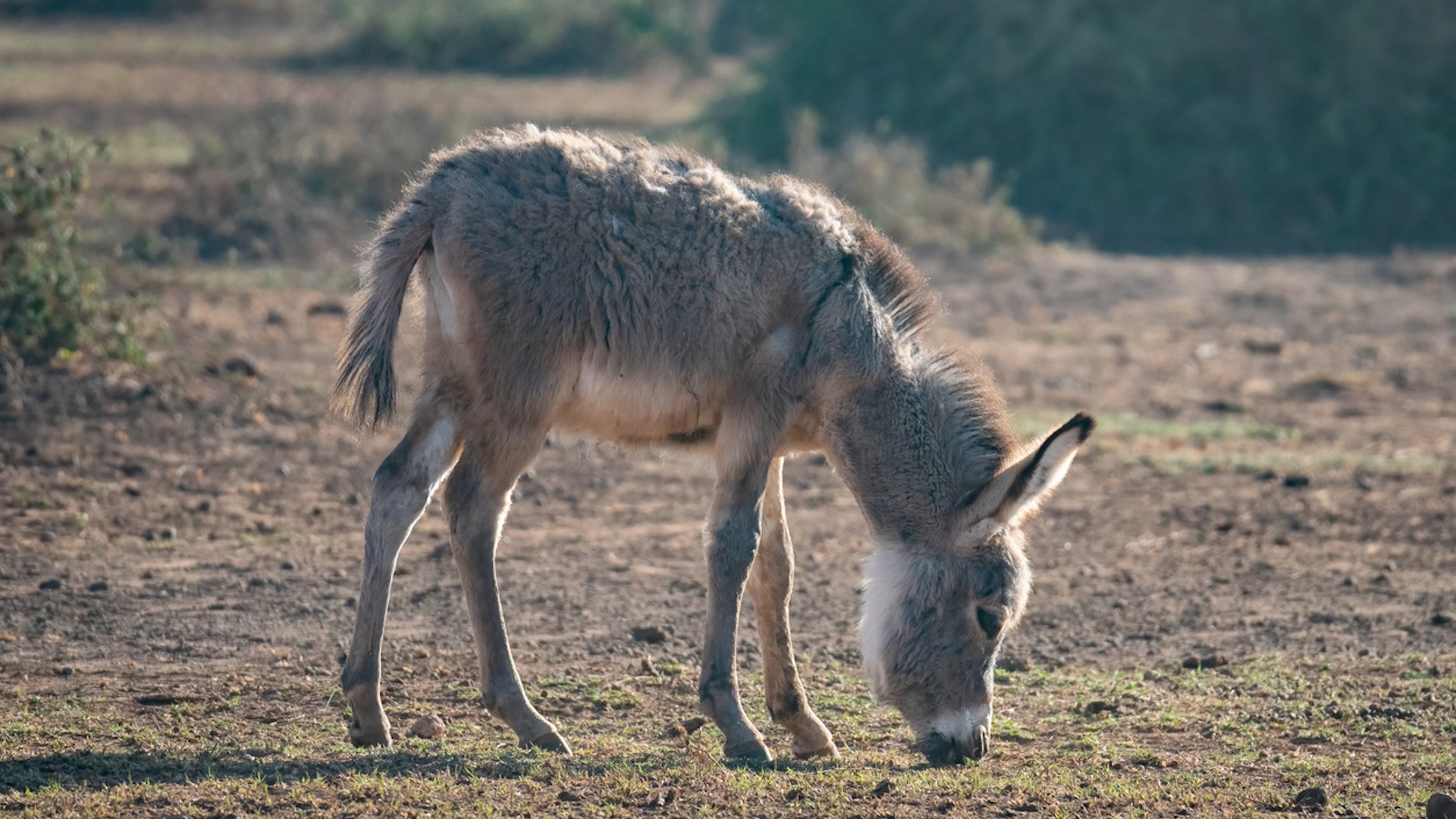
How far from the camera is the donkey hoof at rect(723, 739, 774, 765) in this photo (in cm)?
545

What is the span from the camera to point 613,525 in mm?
8828

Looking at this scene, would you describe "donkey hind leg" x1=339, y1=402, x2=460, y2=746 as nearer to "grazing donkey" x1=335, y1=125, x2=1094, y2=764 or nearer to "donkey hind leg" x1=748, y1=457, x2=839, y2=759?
"grazing donkey" x1=335, y1=125, x2=1094, y2=764

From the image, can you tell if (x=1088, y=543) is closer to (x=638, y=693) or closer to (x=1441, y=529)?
(x=1441, y=529)

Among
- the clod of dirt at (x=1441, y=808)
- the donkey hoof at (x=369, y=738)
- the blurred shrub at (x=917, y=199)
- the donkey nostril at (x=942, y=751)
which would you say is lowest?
the donkey hoof at (x=369, y=738)

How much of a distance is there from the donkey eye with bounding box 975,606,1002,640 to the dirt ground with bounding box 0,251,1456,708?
1338mm

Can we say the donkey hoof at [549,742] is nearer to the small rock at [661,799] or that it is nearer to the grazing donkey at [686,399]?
the grazing donkey at [686,399]

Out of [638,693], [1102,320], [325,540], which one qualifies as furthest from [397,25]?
[638,693]

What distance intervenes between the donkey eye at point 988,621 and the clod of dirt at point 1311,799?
44.4 inches

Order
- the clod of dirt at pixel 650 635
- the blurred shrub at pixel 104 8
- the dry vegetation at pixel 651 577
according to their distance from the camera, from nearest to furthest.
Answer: the dry vegetation at pixel 651 577 < the clod of dirt at pixel 650 635 < the blurred shrub at pixel 104 8

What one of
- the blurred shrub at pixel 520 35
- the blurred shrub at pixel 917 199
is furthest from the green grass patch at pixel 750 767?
the blurred shrub at pixel 520 35

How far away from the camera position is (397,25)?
29.1 metres

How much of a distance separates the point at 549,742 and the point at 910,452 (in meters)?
1.66

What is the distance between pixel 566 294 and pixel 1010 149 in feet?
54.7

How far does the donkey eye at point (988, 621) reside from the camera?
549 cm
